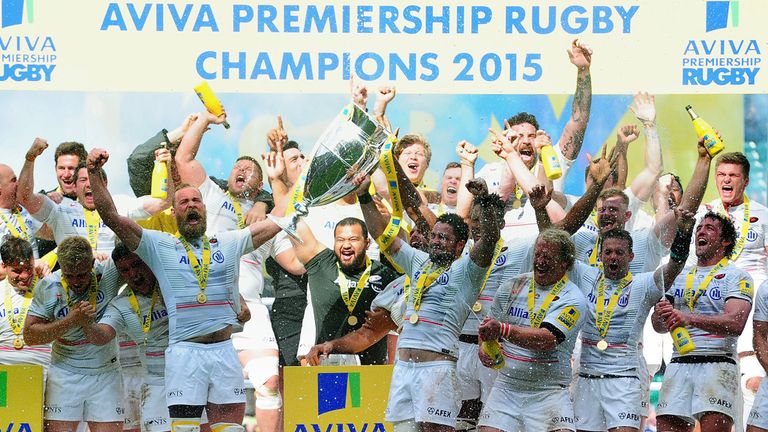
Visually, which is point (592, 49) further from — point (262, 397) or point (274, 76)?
point (262, 397)

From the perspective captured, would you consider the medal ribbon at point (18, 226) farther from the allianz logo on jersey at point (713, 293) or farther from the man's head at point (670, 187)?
the allianz logo on jersey at point (713, 293)

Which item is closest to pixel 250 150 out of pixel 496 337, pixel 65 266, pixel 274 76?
pixel 274 76

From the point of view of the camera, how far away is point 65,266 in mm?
7402

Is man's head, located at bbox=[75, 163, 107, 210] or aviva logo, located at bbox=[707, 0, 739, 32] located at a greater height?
aviva logo, located at bbox=[707, 0, 739, 32]

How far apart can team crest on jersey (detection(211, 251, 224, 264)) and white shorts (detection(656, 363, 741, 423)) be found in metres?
2.35

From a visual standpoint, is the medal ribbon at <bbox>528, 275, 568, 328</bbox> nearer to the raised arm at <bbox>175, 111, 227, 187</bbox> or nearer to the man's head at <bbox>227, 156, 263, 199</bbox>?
the man's head at <bbox>227, 156, 263, 199</bbox>

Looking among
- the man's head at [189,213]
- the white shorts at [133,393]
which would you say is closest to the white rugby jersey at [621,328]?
the man's head at [189,213]

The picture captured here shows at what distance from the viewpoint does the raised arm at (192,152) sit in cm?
864

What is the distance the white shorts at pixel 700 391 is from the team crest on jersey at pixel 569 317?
0.77 m

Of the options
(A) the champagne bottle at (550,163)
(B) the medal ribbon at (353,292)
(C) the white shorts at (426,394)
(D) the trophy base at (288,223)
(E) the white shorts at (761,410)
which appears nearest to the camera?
(C) the white shorts at (426,394)

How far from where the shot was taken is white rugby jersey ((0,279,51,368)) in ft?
26.0

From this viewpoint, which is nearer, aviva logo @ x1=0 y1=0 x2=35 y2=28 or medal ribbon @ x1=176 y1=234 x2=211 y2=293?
medal ribbon @ x1=176 y1=234 x2=211 y2=293

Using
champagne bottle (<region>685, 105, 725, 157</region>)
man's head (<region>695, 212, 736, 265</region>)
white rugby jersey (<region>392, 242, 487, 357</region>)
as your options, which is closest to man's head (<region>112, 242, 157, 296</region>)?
white rugby jersey (<region>392, 242, 487, 357</region>)

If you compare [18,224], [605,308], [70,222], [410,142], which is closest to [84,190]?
[70,222]
